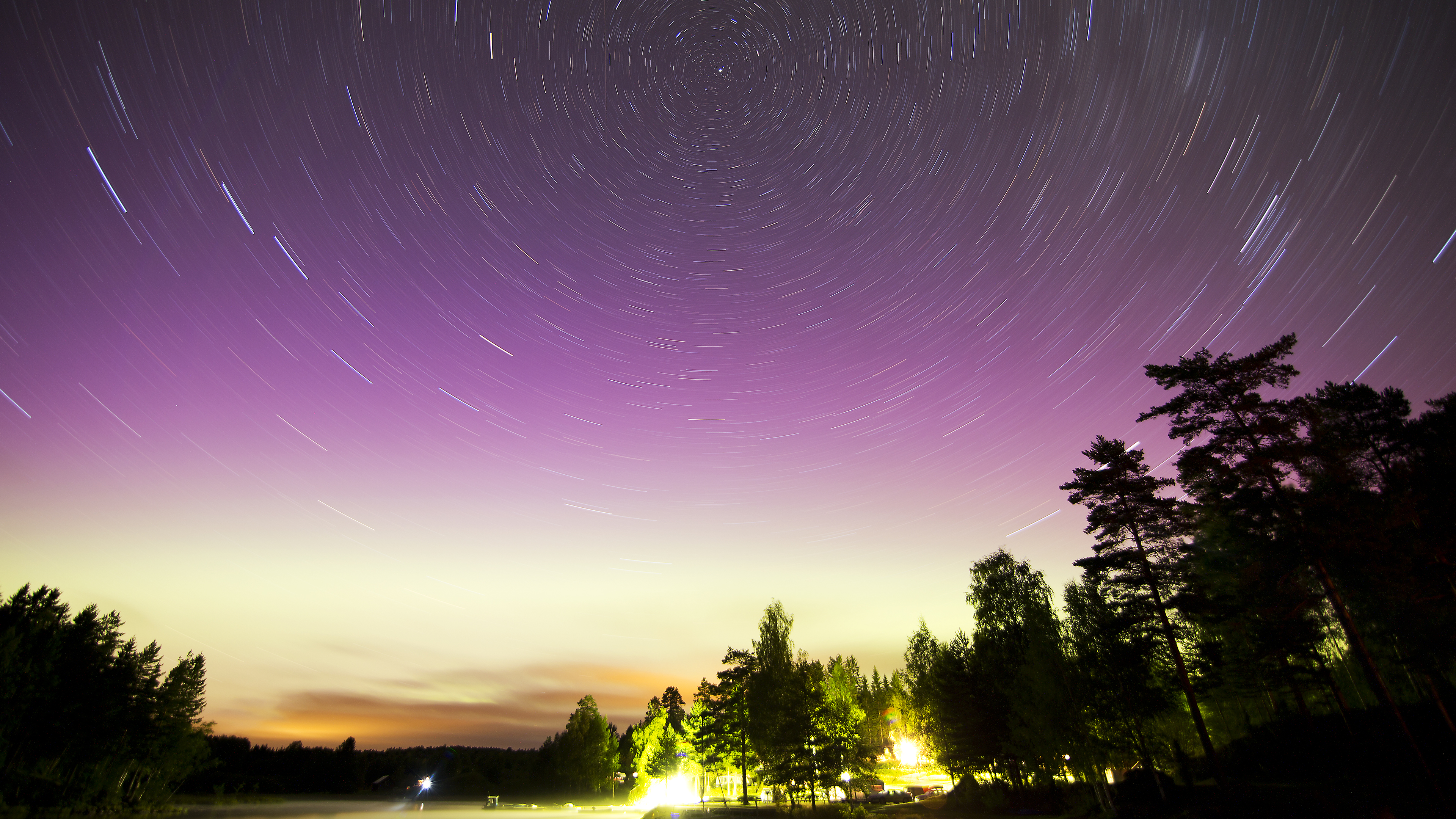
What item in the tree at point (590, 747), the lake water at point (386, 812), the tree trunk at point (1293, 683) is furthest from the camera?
the tree at point (590, 747)

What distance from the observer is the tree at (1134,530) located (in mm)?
23953

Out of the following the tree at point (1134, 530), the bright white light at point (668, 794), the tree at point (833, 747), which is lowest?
the bright white light at point (668, 794)

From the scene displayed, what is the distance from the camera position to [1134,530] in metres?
25.2

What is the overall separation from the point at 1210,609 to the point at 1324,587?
604 centimetres

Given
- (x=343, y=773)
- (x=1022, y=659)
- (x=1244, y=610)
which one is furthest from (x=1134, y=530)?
(x=343, y=773)

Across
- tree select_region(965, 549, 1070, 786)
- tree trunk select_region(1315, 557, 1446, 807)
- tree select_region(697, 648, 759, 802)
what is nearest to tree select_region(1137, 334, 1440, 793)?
tree trunk select_region(1315, 557, 1446, 807)

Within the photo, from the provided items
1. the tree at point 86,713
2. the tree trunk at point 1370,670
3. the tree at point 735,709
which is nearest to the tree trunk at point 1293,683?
the tree trunk at point 1370,670

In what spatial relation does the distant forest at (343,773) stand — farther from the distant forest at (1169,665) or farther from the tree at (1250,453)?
the tree at (1250,453)

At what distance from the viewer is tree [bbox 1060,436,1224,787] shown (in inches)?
943

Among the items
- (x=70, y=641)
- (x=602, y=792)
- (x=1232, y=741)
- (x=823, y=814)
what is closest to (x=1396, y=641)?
(x=1232, y=741)

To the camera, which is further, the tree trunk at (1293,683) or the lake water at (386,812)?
the lake water at (386,812)

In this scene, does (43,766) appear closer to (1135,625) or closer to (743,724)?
(743,724)

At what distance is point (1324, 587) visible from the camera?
17.9 meters

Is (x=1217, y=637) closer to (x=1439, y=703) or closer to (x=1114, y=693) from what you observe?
(x=1114, y=693)
